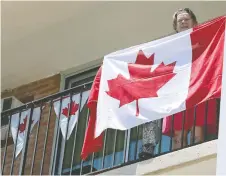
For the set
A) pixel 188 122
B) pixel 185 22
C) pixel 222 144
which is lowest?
pixel 222 144

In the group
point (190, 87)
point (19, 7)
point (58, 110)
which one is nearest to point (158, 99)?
point (190, 87)

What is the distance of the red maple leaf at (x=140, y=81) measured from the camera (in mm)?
9375

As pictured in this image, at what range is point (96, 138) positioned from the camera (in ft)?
31.6

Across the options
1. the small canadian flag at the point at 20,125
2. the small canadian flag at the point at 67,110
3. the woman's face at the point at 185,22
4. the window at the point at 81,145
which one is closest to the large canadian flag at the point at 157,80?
the woman's face at the point at 185,22

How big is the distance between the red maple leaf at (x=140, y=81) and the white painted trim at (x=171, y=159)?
1.76ft

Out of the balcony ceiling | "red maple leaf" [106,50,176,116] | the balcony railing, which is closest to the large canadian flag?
"red maple leaf" [106,50,176,116]

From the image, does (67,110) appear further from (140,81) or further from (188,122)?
(188,122)

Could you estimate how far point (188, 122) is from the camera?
31.9ft

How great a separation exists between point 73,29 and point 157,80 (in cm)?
341

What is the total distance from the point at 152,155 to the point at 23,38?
4.13 m

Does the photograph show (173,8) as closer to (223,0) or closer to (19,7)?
(223,0)

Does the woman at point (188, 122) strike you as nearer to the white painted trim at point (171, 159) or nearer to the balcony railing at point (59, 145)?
the white painted trim at point (171, 159)

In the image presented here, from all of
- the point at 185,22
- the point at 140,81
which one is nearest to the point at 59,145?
the point at 140,81

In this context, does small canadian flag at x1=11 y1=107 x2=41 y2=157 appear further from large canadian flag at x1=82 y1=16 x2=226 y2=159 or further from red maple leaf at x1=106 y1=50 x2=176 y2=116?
red maple leaf at x1=106 y1=50 x2=176 y2=116
